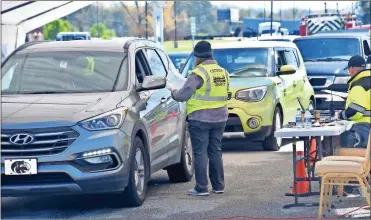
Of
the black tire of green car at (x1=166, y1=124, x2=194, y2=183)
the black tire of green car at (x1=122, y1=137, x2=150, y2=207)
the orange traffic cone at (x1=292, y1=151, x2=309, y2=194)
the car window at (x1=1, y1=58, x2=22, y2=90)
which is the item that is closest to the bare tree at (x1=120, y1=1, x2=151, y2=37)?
the black tire of green car at (x1=166, y1=124, x2=194, y2=183)

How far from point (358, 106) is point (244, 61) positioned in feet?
20.5

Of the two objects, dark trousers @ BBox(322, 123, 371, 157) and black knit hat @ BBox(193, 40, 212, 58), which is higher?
black knit hat @ BBox(193, 40, 212, 58)

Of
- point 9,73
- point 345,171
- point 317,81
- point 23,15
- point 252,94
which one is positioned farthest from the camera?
point 23,15

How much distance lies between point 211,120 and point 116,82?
1.15 metres

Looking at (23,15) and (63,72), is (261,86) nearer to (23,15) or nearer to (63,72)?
(63,72)

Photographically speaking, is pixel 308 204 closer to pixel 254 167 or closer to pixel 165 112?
pixel 165 112

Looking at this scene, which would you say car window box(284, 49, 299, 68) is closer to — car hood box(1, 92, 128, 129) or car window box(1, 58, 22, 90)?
car window box(1, 58, 22, 90)

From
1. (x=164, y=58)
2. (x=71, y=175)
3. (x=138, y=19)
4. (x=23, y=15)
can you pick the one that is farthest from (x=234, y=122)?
(x=138, y=19)

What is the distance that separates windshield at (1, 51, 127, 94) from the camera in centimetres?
1029

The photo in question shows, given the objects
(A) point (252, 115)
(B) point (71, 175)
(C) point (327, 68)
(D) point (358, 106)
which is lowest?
(A) point (252, 115)

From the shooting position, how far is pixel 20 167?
9188mm

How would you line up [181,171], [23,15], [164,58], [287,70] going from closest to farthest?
[181,171], [164,58], [287,70], [23,15]

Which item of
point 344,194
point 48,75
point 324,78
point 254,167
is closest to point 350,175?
point 344,194

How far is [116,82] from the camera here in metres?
10.3
